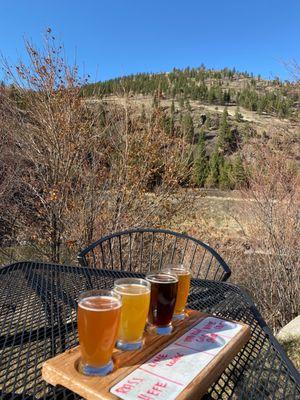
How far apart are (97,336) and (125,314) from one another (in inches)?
5.3

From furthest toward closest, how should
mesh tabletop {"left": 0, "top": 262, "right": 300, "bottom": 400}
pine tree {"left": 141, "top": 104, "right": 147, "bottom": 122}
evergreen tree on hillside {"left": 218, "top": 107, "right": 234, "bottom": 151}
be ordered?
evergreen tree on hillside {"left": 218, "top": 107, "right": 234, "bottom": 151} < pine tree {"left": 141, "top": 104, "right": 147, "bottom": 122} < mesh tabletop {"left": 0, "top": 262, "right": 300, "bottom": 400}

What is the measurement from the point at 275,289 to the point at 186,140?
2.91 meters

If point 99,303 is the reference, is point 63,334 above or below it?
below

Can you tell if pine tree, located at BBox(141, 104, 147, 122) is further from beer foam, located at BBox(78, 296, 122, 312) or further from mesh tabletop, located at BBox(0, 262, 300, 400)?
beer foam, located at BBox(78, 296, 122, 312)

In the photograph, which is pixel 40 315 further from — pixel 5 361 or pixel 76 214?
pixel 76 214

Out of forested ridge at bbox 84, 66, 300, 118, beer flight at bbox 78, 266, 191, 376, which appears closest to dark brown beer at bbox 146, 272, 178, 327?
beer flight at bbox 78, 266, 191, 376

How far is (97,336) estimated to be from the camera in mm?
746

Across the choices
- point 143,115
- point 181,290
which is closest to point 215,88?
point 143,115

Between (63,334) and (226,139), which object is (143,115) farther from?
(226,139)

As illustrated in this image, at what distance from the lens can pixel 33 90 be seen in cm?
505

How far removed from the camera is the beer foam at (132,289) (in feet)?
2.93

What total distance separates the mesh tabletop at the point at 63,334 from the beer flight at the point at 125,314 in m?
0.10

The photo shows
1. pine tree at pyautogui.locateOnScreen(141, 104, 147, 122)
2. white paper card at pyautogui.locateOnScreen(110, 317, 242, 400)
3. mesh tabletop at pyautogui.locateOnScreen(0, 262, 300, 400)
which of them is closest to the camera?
white paper card at pyautogui.locateOnScreen(110, 317, 242, 400)

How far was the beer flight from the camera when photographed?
0.75 meters
